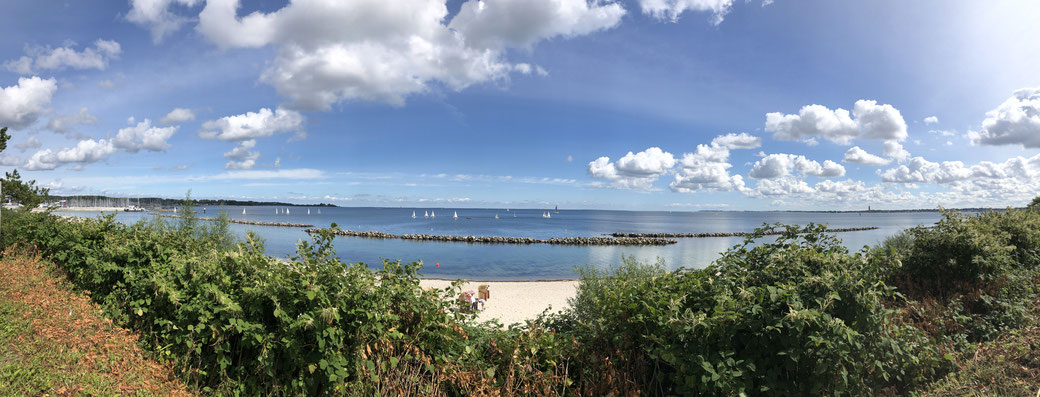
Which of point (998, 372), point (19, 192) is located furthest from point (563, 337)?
point (19, 192)

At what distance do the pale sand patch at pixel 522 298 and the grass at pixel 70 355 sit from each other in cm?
1212

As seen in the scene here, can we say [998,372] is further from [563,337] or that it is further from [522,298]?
[522,298]

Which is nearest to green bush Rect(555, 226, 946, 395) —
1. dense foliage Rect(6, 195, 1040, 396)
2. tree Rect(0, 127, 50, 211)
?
dense foliage Rect(6, 195, 1040, 396)

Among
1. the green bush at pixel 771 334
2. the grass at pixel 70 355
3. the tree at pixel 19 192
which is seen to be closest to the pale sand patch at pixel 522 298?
the grass at pixel 70 355

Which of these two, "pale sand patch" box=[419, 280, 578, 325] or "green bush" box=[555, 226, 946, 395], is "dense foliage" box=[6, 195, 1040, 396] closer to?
"green bush" box=[555, 226, 946, 395]

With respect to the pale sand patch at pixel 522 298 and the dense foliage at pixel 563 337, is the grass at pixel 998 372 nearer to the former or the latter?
the dense foliage at pixel 563 337

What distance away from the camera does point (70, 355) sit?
425cm

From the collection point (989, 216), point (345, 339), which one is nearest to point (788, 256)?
point (345, 339)

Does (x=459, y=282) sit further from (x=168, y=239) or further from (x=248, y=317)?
(x=168, y=239)

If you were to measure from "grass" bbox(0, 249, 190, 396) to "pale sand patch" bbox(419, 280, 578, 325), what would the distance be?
1212cm

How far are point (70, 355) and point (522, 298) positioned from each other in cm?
2172

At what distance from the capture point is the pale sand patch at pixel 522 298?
Answer: 19.8m

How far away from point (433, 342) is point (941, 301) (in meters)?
7.93

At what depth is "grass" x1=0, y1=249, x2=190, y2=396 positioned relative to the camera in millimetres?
3705
